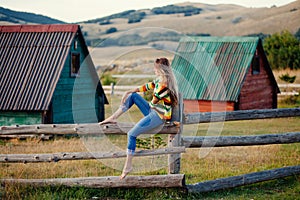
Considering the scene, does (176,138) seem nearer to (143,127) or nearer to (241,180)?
(143,127)

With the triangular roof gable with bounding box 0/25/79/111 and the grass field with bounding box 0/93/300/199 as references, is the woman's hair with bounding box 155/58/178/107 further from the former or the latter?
the triangular roof gable with bounding box 0/25/79/111

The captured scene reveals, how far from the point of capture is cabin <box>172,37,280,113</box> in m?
24.5

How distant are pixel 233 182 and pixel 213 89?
15378mm

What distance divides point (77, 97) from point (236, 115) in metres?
11.0

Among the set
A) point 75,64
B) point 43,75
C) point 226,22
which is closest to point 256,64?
point 75,64

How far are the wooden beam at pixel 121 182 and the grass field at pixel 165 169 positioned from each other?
0.10m

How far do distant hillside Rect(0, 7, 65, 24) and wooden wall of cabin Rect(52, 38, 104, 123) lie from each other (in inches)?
1011

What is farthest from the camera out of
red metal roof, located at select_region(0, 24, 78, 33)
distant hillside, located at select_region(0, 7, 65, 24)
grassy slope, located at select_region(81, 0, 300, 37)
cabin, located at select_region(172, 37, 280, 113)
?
grassy slope, located at select_region(81, 0, 300, 37)

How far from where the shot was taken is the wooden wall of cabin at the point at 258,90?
2495cm

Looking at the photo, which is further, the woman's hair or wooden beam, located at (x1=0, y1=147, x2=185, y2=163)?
wooden beam, located at (x1=0, y1=147, x2=185, y2=163)

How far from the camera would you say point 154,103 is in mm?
8414

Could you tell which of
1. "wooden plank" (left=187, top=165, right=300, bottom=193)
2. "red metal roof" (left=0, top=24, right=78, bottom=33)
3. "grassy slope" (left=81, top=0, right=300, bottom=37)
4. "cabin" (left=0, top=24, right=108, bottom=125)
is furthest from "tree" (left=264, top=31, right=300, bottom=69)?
"grassy slope" (left=81, top=0, right=300, bottom=37)

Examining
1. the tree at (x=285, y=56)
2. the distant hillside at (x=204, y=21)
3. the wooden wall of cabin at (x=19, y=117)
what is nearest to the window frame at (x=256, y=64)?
the wooden wall of cabin at (x=19, y=117)

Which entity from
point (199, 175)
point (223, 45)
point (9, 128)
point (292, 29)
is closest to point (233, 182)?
point (199, 175)
